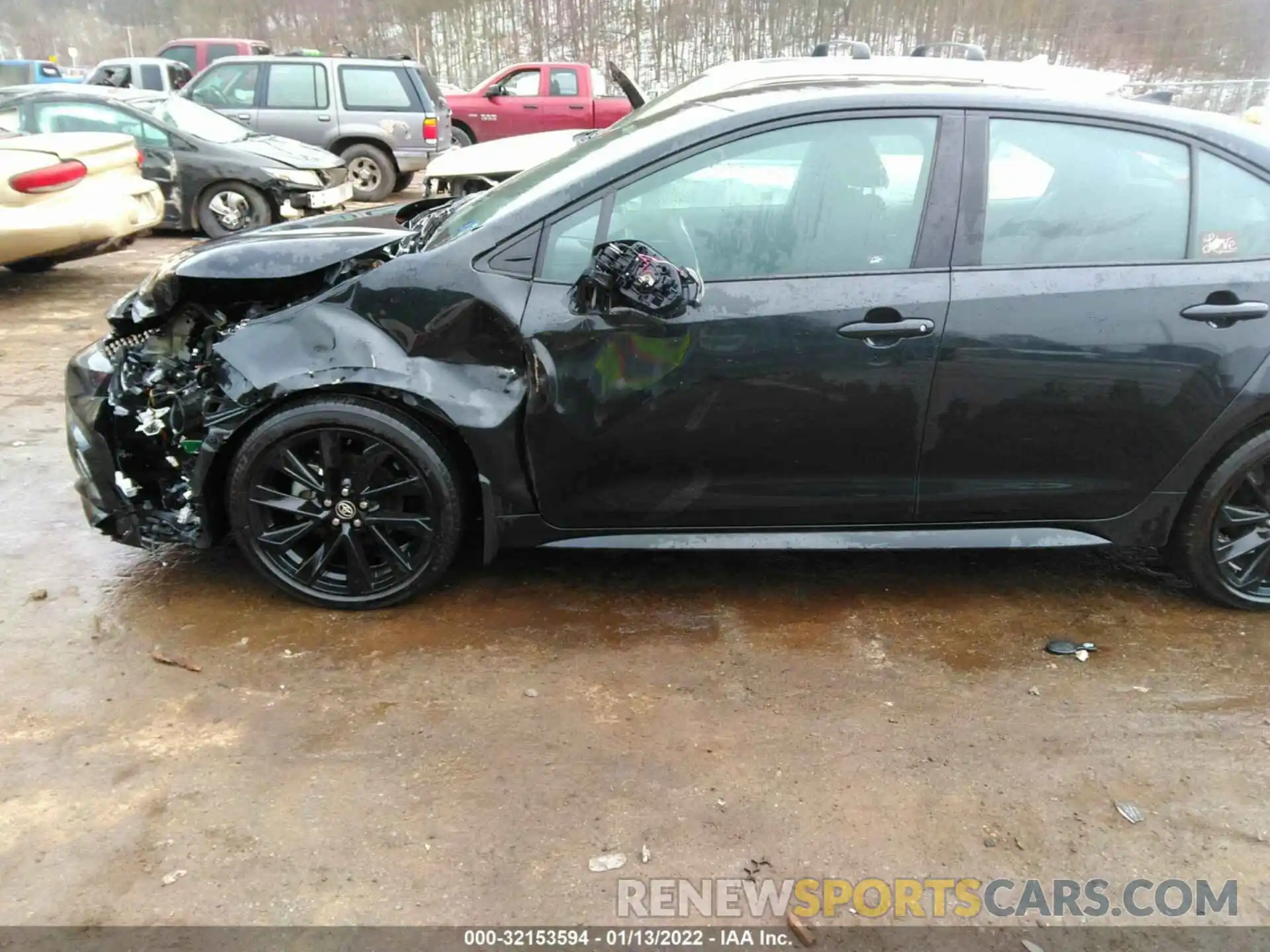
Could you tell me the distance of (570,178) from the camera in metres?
2.91

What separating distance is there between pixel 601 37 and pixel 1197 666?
105ft

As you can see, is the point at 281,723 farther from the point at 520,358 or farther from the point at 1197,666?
the point at 1197,666

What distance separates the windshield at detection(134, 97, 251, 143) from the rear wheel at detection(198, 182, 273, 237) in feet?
1.86

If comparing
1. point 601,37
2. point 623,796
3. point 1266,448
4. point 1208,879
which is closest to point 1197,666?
point 1266,448

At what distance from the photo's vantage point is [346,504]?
3.00m

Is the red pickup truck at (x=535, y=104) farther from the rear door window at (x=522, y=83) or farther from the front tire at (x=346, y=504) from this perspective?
the front tire at (x=346, y=504)

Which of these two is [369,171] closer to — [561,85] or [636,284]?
[561,85]

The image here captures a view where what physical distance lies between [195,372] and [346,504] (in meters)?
0.70

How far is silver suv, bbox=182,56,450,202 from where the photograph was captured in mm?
12086

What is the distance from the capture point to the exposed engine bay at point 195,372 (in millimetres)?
2996

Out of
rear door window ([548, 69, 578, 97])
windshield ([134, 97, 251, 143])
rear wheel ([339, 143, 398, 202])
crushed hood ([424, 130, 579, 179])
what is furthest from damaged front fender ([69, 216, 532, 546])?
rear door window ([548, 69, 578, 97])

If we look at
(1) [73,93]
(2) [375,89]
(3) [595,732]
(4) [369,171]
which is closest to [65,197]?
(1) [73,93]

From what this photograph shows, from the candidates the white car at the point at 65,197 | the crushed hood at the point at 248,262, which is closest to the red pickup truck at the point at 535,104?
the white car at the point at 65,197

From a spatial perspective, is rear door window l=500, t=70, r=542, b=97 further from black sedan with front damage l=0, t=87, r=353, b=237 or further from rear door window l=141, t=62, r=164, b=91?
black sedan with front damage l=0, t=87, r=353, b=237
